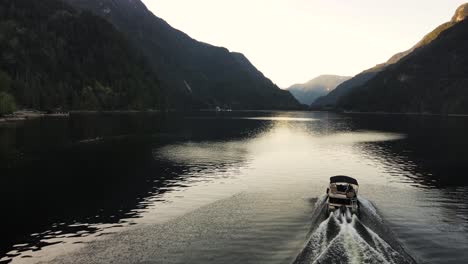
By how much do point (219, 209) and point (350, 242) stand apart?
2193 centimetres

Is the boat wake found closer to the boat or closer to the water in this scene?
the water

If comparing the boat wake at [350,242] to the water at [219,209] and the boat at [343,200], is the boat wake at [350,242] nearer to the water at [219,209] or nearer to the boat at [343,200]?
the water at [219,209]

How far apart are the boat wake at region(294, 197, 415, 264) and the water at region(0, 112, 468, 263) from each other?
171 mm

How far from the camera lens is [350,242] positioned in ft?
119

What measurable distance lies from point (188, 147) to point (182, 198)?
63.6 metres

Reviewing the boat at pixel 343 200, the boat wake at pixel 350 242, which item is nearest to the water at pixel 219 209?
the boat wake at pixel 350 242

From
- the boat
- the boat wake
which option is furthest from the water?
the boat

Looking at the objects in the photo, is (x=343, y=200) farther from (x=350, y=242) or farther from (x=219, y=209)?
(x=219, y=209)

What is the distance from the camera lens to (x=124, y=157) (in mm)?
98375

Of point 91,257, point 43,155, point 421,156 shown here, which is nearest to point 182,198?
point 91,257

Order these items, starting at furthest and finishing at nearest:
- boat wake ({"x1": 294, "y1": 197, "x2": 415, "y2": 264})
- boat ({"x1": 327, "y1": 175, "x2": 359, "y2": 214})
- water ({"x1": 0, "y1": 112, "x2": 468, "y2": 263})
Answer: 1. boat ({"x1": 327, "y1": 175, "x2": 359, "y2": 214})
2. water ({"x1": 0, "y1": 112, "x2": 468, "y2": 263})
3. boat wake ({"x1": 294, "y1": 197, "x2": 415, "y2": 264})

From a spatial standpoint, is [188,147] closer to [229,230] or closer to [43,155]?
[43,155]

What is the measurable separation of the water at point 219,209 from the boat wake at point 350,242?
0.17 metres

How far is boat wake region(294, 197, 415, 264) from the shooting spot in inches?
1308
